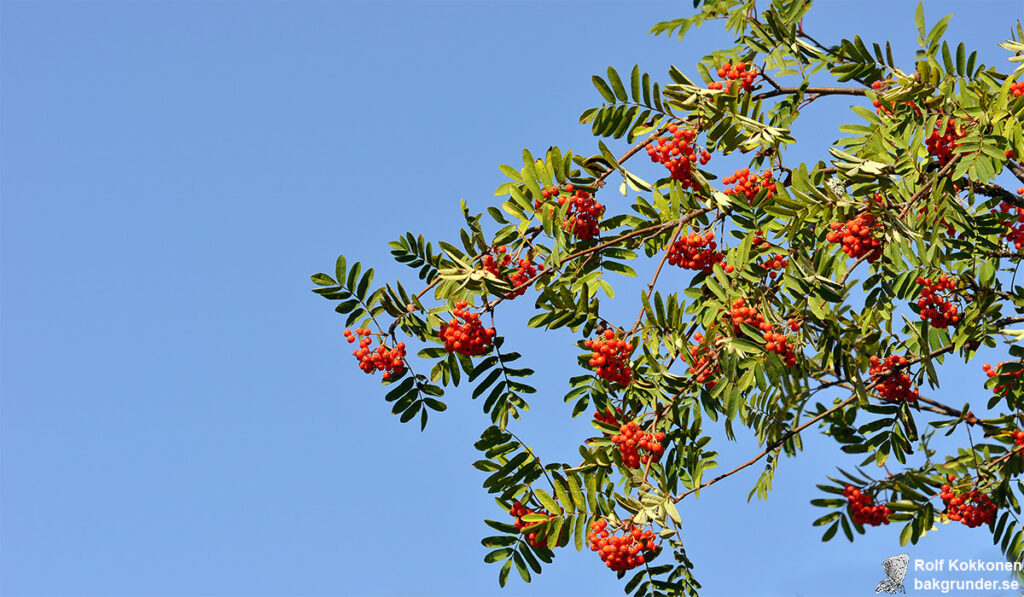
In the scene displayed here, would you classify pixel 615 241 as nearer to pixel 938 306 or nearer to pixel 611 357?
pixel 611 357

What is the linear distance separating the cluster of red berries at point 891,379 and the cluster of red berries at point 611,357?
1.35 meters

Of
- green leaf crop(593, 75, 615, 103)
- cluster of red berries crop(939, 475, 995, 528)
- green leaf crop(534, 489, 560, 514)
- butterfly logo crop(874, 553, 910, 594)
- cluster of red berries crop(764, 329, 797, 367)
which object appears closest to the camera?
cluster of red berries crop(764, 329, 797, 367)

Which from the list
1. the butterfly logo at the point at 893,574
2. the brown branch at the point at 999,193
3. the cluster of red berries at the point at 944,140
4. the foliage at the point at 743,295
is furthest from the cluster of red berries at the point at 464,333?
the butterfly logo at the point at 893,574

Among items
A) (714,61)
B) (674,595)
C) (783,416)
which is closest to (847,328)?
(783,416)

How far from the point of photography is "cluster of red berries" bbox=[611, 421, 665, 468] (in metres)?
4.78

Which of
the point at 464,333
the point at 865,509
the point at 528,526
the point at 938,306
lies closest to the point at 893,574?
the point at 865,509

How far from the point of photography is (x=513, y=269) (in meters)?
5.10

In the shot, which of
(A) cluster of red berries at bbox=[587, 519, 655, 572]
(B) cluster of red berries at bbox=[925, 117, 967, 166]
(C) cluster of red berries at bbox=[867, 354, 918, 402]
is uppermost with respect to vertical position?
(B) cluster of red berries at bbox=[925, 117, 967, 166]

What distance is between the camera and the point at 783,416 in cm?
464

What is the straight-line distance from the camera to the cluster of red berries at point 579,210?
4992mm

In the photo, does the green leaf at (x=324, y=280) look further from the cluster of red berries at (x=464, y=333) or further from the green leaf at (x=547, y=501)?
the green leaf at (x=547, y=501)

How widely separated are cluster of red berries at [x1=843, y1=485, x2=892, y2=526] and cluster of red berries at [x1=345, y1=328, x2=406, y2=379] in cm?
250

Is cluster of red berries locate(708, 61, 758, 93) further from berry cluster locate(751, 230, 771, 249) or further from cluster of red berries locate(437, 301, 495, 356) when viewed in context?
cluster of red berries locate(437, 301, 495, 356)

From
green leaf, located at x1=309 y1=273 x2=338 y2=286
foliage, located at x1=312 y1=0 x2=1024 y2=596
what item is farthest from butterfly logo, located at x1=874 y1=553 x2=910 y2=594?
green leaf, located at x1=309 y1=273 x2=338 y2=286
